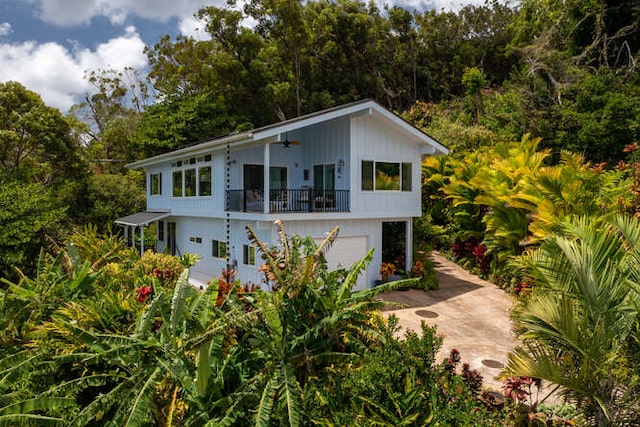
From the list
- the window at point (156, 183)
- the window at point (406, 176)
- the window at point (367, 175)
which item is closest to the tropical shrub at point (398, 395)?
the window at point (367, 175)

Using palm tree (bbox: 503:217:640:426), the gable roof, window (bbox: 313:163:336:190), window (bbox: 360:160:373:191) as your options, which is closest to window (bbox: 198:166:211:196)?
the gable roof

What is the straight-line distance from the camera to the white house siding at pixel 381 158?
47.6 ft

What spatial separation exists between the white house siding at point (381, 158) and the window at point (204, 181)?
6119 mm

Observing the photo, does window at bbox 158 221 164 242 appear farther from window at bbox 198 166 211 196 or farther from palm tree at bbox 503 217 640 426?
palm tree at bbox 503 217 640 426

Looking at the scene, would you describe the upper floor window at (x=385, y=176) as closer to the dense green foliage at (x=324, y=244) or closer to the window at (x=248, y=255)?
the dense green foliage at (x=324, y=244)

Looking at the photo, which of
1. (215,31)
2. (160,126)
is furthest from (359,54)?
(160,126)

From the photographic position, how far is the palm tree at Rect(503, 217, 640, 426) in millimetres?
4906

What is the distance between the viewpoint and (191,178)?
18.2 metres

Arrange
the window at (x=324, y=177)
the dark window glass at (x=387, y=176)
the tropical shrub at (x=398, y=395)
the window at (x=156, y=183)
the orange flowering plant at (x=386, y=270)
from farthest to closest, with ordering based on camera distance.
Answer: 1. the window at (x=156, y=183)
2. the window at (x=324, y=177)
3. the dark window glass at (x=387, y=176)
4. the orange flowering plant at (x=386, y=270)
5. the tropical shrub at (x=398, y=395)

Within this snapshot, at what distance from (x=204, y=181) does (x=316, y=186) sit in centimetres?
470

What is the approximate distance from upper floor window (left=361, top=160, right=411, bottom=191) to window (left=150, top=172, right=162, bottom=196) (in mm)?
12176

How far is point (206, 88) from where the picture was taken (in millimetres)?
30969

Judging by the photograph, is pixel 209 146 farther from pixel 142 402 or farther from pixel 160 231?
pixel 142 402

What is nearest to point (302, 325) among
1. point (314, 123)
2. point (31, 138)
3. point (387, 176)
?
point (314, 123)
